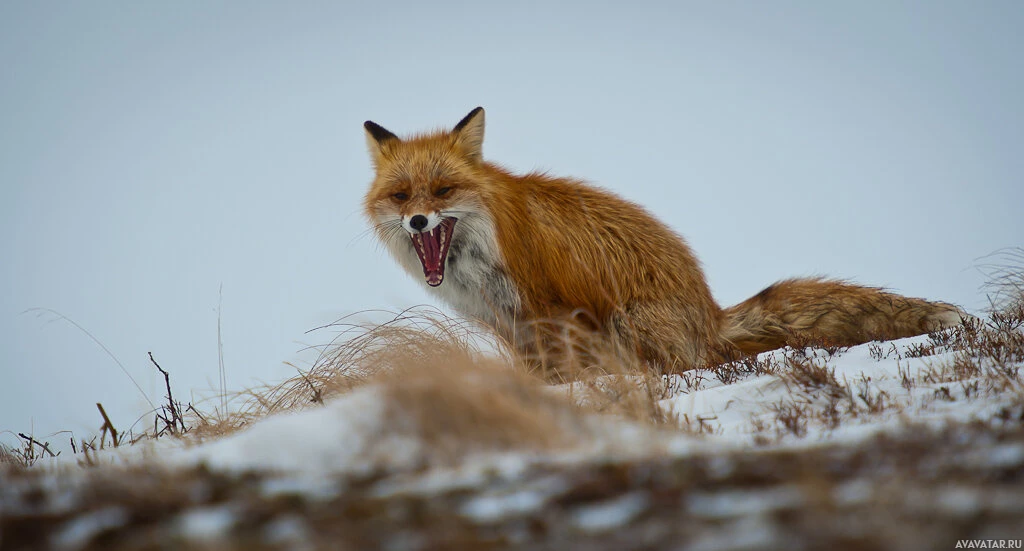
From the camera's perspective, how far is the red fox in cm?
638

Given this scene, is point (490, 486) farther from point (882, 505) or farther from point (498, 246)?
point (498, 246)

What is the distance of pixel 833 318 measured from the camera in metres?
6.73

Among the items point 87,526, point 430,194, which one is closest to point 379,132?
point 430,194

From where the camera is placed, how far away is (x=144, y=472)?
229cm

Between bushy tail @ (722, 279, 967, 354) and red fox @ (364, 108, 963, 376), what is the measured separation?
0.04 ft

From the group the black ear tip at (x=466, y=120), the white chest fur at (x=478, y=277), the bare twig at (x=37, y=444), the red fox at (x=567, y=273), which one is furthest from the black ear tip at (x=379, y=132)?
the bare twig at (x=37, y=444)

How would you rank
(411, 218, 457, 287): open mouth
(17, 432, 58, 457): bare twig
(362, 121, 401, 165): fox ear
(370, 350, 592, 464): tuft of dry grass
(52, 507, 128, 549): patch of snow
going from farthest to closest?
→ (362, 121, 401, 165): fox ear → (411, 218, 457, 287): open mouth → (17, 432, 58, 457): bare twig → (370, 350, 592, 464): tuft of dry grass → (52, 507, 128, 549): patch of snow

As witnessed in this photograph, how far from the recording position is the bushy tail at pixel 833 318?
21.5ft

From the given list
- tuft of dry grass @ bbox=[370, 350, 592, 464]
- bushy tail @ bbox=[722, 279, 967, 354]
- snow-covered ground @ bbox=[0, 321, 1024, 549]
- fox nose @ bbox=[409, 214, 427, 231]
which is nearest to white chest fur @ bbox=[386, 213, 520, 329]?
fox nose @ bbox=[409, 214, 427, 231]

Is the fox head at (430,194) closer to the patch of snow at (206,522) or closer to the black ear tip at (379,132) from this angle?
the black ear tip at (379,132)

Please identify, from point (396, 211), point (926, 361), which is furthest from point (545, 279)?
point (926, 361)

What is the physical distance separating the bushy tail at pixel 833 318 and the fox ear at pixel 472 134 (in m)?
3.30

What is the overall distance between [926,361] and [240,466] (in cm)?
472

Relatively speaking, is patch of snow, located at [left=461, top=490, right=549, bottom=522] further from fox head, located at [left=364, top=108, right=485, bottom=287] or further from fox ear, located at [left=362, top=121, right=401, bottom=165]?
fox ear, located at [left=362, top=121, right=401, bottom=165]
